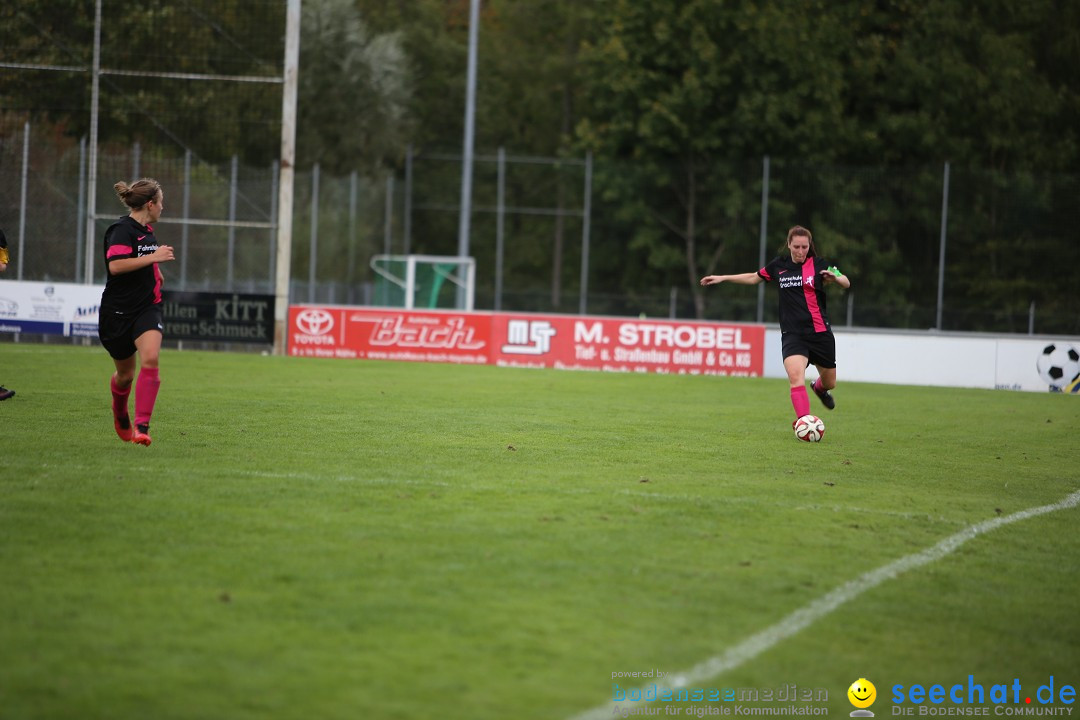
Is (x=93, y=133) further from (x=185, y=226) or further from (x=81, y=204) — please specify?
(x=185, y=226)

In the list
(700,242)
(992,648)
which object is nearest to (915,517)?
(992,648)

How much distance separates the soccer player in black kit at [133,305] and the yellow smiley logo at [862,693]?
658cm

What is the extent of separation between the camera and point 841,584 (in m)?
6.12

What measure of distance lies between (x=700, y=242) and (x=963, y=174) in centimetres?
929

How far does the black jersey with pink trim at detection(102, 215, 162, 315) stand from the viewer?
31.4ft

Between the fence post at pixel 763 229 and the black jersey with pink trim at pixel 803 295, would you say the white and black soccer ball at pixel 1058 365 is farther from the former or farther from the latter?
the black jersey with pink trim at pixel 803 295

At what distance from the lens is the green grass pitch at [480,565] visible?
4.59 metres

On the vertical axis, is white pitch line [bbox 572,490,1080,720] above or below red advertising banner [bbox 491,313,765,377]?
below

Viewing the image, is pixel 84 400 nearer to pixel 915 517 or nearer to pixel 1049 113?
pixel 915 517

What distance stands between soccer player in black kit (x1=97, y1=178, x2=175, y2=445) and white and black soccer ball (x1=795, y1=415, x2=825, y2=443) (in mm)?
6250

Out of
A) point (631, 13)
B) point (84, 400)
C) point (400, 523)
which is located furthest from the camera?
point (631, 13)

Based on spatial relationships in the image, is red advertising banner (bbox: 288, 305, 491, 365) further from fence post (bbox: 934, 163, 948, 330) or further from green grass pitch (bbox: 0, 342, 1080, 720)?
fence post (bbox: 934, 163, 948, 330)

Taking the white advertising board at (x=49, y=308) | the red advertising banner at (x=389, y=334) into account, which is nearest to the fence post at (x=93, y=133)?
the white advertising board at (x=49, y=308)

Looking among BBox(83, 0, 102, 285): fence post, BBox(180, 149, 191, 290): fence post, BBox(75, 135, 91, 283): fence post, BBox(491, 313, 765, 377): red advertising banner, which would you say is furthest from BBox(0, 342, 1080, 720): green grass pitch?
BBox(180, 149, 191, 290): fence post
